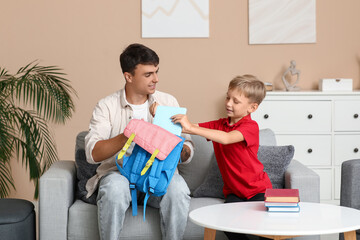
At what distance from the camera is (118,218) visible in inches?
107

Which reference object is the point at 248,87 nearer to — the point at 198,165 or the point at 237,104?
the point at 237,104

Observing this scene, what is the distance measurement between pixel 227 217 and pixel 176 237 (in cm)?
54

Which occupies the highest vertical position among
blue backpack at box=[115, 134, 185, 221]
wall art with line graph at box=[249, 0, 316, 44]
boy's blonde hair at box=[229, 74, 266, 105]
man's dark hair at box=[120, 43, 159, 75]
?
wall art with line graph at box=[249, 0, 316, 44]

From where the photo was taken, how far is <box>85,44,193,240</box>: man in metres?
2.72

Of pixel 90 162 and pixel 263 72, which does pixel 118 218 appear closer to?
pixel 90 162

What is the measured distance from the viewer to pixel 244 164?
2885 millimetres

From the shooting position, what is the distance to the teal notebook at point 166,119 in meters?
2.75

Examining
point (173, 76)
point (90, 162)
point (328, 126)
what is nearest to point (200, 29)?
point (173, 76)

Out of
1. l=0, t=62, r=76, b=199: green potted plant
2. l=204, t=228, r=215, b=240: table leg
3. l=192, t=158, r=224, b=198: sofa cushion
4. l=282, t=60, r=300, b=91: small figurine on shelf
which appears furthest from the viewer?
l=282, t=60, r=300, b=91: small figurine on shelf

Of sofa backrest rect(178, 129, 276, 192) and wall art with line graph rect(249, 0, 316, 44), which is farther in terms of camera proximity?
wall art with line graph rect(249, 0, 316, 44)

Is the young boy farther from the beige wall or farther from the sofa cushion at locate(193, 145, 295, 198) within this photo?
the beige wall

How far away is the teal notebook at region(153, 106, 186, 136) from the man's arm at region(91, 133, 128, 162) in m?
0.19

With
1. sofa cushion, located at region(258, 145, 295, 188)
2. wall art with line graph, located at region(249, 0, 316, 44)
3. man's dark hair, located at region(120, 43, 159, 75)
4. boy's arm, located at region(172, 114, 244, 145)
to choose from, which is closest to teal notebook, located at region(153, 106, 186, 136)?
boy's arm, located at region(172, 114, 244, 145)

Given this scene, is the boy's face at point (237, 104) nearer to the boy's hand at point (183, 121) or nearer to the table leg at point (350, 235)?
the boy's hand at point (183, 121)
